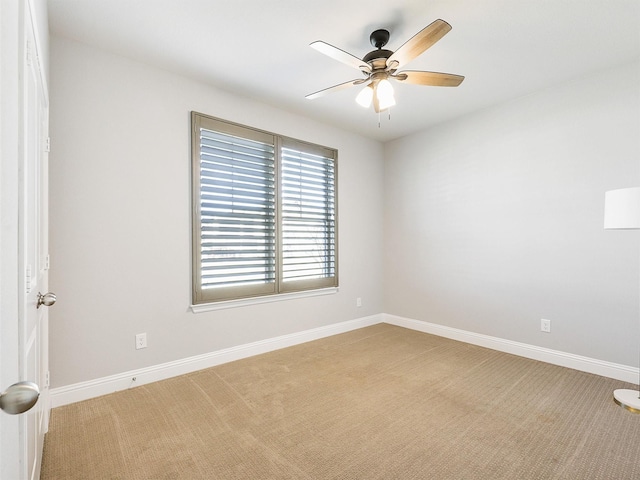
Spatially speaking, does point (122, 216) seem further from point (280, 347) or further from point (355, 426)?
point (355, 426)

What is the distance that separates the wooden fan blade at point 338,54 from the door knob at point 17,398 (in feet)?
6.69

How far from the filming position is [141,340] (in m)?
2.77

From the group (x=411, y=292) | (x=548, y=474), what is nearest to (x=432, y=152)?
(x=411, y=292)

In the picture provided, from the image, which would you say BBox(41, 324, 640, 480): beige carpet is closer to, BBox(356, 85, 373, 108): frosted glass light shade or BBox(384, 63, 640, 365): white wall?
BBox(384, 63, 640, 365): white wall

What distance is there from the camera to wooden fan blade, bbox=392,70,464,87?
89.6 inches

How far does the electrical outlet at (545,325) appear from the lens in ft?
10.8

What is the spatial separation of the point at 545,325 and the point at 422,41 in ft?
9.73

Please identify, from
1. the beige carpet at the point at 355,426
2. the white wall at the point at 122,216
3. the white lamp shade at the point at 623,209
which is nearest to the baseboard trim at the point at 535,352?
the beige carpet at the point at 355,426

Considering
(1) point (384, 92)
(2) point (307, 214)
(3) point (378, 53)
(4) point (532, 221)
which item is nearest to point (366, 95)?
(1) point (384, 92)

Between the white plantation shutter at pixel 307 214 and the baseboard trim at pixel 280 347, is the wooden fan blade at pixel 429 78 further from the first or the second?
the baseboard trim at pixel 280 347

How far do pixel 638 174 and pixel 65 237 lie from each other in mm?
4628

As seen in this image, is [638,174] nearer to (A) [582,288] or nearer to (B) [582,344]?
(A) [582,288]

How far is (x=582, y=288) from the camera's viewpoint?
3.07 metres

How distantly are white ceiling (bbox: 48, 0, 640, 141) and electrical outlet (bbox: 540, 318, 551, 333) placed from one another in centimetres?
234
